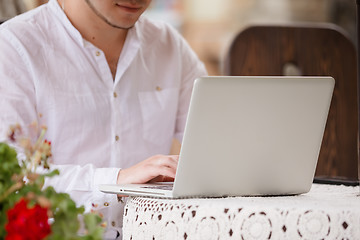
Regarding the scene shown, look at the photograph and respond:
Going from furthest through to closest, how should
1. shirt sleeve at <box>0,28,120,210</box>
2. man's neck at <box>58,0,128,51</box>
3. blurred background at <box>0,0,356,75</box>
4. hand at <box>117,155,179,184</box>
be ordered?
blurred background at <box>0,0,356,75</box>, man's neck at <box>58,0,128,51</box>, shirt sleeve at <box>0,28,120,210</box>, hand at <box>117,155,179,184</box>

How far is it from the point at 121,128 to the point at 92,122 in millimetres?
90

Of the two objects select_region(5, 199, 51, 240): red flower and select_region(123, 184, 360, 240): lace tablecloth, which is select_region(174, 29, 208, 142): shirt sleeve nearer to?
select_region(123, 184, 360, 240): lace tablecloth

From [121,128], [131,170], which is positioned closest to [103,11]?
[121,128]

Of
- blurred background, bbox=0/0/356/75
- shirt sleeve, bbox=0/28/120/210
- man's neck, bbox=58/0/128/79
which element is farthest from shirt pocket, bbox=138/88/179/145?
blurred background, bbox=0/0/356/75

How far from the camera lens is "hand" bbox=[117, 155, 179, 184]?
1.13 metres

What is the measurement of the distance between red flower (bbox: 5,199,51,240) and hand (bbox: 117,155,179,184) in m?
0.62

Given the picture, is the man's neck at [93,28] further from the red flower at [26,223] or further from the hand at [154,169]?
the red flower at [26,223]

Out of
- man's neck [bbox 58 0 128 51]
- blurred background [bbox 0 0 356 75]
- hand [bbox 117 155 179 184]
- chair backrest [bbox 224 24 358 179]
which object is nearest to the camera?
hand [bbox 117 155 179 184]

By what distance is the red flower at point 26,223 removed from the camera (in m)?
0.48

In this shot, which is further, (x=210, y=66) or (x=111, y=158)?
(x=210, y=66)

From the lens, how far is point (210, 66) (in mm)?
5723

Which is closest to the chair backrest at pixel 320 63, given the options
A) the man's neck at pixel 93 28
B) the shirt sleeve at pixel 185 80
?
the shirt sleeve at pixel 185 80

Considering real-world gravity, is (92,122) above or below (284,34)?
below

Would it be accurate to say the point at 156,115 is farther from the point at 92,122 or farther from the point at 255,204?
the point at 255,204
